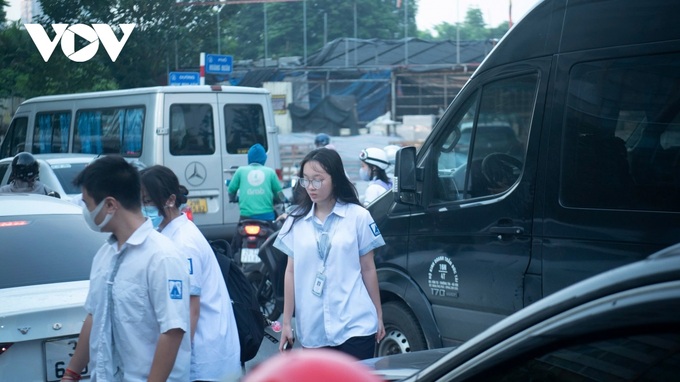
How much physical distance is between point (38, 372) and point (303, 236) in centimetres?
147

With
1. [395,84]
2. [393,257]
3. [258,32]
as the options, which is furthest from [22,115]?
[258,32]

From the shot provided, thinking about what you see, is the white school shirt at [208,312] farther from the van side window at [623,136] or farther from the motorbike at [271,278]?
the motorbike at [271,278]

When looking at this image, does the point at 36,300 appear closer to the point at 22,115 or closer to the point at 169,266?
the point at 169,266

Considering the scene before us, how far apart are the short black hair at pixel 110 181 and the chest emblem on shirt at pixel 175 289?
0.35 m

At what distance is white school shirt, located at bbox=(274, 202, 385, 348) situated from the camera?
479 cm

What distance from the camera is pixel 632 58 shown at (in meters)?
4.43

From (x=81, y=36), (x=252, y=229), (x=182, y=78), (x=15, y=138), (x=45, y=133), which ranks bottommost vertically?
(x=252, y=229)

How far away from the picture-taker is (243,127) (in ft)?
47.0

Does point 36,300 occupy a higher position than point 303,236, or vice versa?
point 303,236

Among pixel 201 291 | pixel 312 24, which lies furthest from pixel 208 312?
pixel 312 24

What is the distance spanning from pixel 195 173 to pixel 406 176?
8.46 m

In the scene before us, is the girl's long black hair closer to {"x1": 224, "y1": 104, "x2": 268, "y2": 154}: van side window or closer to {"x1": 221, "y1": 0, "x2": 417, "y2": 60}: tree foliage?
{"x1": 224, "y1": 104, "x2": 268, "y2": 154}: van side window

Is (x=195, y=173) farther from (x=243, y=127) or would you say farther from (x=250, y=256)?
(x=250, y=256)

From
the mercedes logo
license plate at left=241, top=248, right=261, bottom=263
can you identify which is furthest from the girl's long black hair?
the mercedes logo
